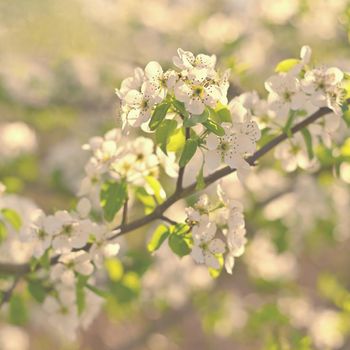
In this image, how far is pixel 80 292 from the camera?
1.95m

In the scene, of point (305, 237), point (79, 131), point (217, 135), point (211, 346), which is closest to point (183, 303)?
point (305, 237)

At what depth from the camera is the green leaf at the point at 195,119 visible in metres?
1.45

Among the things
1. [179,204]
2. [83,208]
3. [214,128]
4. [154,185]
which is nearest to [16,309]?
[83,208]

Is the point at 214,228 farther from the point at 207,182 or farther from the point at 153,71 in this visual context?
the point at 153,71

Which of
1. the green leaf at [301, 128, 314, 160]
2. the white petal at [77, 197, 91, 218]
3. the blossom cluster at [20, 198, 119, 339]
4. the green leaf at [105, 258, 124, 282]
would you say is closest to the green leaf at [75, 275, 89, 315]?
the blossom cluster at [20, 198, 119, 339]

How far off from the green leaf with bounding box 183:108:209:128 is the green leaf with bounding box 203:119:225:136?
0.06ft

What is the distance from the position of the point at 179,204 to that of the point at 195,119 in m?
2.98

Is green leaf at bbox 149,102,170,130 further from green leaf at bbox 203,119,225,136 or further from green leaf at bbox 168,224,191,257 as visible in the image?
green leaf at bbox 168,224,191,257

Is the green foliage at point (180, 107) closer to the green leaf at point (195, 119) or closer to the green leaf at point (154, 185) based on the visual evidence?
the green leaf at point (195, 119)

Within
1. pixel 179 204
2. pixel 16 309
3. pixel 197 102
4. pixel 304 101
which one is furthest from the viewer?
pixel 179 204

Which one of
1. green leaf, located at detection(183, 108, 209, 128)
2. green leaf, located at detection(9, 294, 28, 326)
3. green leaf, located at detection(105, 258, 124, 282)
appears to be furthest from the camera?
green leaf, located at detection(105, 258, 124, 282)

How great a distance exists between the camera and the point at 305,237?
13.4 feet

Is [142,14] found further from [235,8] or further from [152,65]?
[152,65]

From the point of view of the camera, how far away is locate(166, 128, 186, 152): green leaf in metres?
1.60
